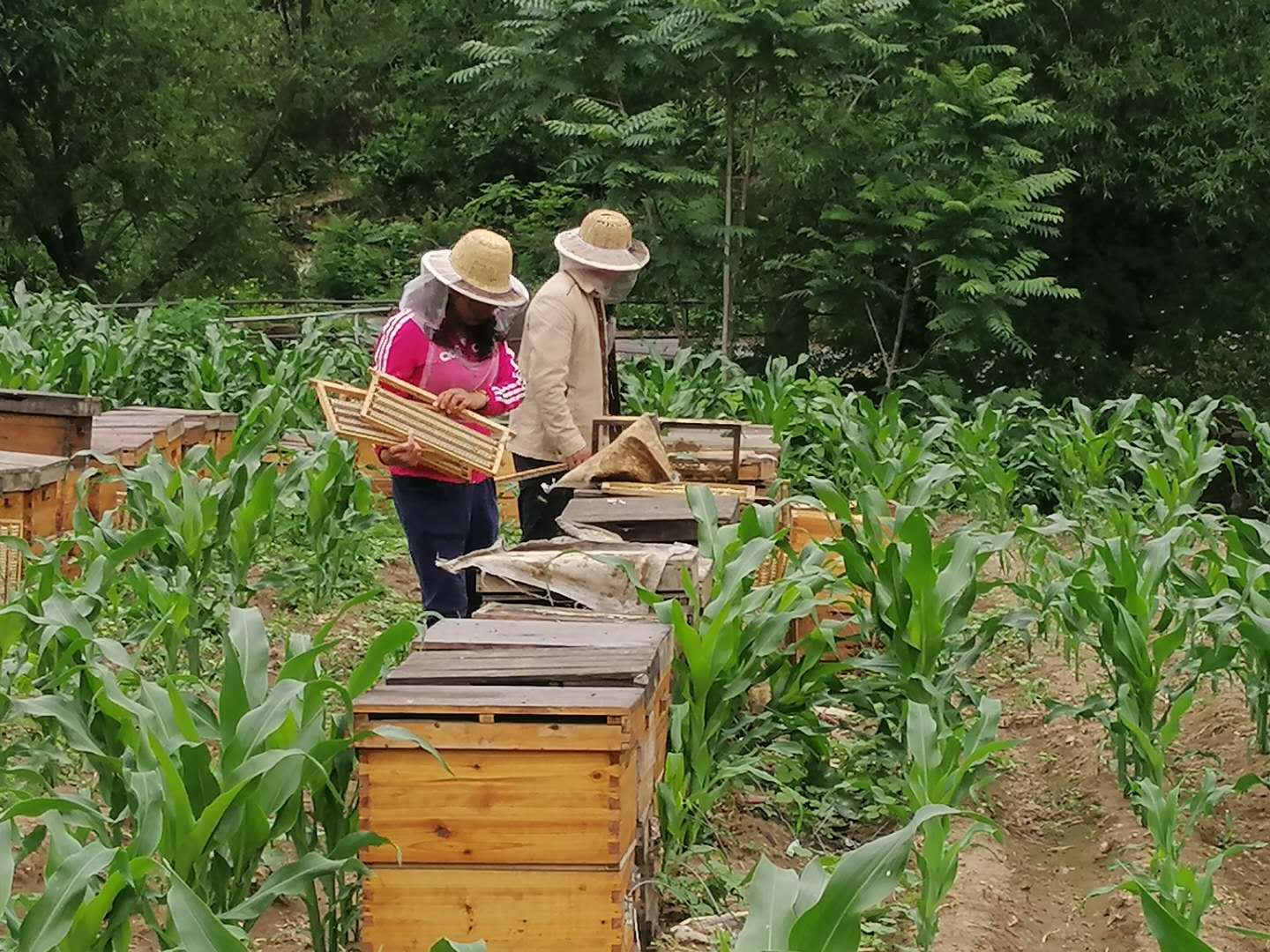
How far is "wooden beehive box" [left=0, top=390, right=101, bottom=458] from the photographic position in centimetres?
720

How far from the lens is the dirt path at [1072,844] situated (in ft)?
15.2

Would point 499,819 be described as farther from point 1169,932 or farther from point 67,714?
point 1169,932

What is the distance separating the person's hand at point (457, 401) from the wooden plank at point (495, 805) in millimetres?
2332

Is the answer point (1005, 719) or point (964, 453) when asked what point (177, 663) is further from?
point (964, 453)

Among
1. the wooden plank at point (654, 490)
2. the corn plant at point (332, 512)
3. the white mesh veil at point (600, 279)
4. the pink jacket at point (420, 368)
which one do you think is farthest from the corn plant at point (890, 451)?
the corn plant at point (332, 512)

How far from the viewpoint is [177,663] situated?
20.5ft

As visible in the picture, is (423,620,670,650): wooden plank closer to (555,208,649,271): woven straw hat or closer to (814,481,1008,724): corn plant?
(814,481,1008,724): corn plant

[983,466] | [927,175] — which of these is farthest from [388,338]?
[927,175]

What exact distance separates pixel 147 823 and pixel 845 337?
13.0 metres

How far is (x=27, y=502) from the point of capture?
255 inches

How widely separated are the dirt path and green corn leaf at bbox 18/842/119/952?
7.41 feet

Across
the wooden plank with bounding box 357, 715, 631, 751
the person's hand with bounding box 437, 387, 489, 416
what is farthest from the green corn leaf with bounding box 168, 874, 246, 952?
the person's hand with bounding box 437, 387, 489, 416

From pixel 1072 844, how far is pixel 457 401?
2.50 metres

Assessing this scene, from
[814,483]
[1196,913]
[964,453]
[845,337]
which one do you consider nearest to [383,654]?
[1196,913]
